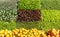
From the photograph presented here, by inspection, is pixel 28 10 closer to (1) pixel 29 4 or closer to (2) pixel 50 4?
(1) pixel 29 4

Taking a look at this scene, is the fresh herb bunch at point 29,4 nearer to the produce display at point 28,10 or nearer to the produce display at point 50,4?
the produce display at point 28,10

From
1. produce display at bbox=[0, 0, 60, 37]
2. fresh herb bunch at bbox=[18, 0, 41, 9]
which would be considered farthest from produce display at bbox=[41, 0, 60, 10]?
fresh herb bunch at bbox=[18, 0, 41, 9]

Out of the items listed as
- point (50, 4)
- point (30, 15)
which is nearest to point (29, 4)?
point (30, 15)

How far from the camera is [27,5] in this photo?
43.3 ft

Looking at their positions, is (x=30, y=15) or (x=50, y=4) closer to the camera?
(x=30, y=15)

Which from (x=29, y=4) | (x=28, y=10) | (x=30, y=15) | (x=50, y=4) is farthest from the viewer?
(x=50, y=4)

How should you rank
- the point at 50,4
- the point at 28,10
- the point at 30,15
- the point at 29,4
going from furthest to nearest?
the point at 50,4
the point at 29,4
the point at 28,10
the point at 30,15

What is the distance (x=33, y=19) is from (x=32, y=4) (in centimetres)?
155

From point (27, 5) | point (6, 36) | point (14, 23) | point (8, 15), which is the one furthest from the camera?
point (27, 5)

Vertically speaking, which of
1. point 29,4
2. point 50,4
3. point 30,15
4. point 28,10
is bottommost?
point 30,15

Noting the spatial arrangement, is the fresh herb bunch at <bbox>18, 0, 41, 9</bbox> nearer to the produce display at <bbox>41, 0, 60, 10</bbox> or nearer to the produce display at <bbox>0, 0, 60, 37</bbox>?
the produce display at <bbox>0, 0, 60, 37</bbox>

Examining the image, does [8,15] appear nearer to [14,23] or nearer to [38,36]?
[14,23]

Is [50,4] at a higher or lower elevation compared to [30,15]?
higher

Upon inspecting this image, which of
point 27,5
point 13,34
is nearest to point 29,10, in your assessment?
point 27,5
